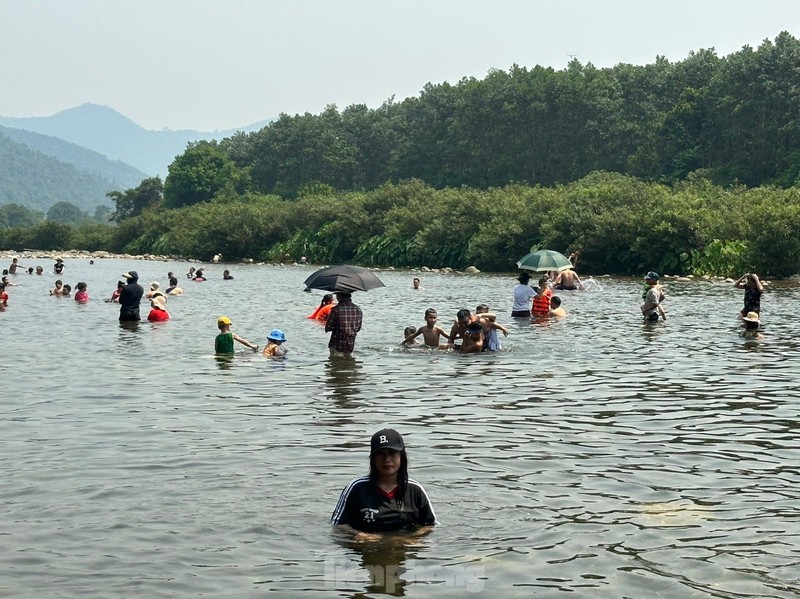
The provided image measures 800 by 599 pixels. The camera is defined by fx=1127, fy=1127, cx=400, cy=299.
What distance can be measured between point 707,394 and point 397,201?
68008 millimetres

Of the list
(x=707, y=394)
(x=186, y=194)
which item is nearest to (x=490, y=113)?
(x=186, y=194)

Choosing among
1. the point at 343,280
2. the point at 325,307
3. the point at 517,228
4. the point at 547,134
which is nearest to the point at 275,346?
the point at 343,280

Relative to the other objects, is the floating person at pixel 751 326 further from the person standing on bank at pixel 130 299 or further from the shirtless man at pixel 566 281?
the shirtless man at pixel 566 281

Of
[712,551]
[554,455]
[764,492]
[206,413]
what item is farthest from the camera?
[206,413]

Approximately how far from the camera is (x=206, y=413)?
1595 centimetres

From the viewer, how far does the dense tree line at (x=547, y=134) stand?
3408 inches

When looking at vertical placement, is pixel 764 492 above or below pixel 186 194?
below

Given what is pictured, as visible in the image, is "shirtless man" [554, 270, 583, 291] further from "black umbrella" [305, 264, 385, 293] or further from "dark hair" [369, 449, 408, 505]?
"dark hair" [369, 449, 408, 505]

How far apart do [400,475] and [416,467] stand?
9.37ft

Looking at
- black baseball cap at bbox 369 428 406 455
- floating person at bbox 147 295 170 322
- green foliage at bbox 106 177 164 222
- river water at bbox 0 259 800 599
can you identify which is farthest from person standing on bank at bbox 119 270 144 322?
green foliage at bbox 106 177 164 222

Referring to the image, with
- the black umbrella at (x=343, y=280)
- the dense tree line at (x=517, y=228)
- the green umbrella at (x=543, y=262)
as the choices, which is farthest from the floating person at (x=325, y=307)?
the dense tree line at (x=517, y=228)

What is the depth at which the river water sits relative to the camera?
8812 mm

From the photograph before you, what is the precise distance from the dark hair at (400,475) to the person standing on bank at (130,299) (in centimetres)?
2101

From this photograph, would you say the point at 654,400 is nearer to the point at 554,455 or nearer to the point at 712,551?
the point at 554,455
